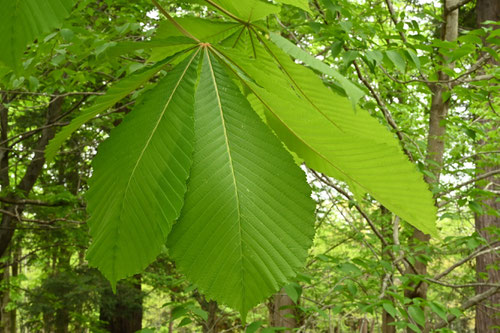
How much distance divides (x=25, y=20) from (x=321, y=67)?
343 millimetres

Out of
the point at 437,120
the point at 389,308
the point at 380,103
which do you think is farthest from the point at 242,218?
the point at 437,120

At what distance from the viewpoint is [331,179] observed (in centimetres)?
427

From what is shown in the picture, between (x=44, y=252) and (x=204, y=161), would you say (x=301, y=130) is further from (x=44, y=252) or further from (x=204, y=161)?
(x=44, y=252)

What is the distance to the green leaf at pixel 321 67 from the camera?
50cm

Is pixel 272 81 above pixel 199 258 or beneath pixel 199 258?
above

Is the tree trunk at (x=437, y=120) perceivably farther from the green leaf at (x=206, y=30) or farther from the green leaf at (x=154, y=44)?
the green leaf at (x=154, y=44)

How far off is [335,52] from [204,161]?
1.80 m

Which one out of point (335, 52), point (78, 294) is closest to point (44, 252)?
point (78, 294)

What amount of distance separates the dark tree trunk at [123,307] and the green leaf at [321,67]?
7.01 metres

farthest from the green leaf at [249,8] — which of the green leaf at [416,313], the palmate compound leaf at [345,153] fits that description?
the green leaf at [416,313]

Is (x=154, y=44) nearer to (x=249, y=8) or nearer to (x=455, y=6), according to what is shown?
(x=249, y=8)

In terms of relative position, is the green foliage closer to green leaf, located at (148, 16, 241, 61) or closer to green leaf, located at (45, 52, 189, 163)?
green leaf, located at (45, 52, 189, 163)

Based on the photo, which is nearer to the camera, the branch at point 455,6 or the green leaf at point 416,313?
the green leaf at point 416,313

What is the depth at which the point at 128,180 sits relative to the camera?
392 mm
